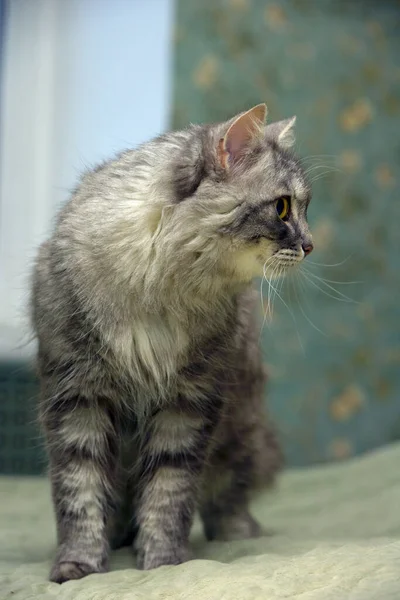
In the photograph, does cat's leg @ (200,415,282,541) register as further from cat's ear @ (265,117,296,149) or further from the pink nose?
cat's ear @ (265,117,296,149)

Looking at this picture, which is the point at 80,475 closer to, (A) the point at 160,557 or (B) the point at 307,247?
(A) the point at 160,557

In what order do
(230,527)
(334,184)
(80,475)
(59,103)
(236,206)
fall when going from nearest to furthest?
(236,206), (80,475), (230,527), (59,103), (334,184)

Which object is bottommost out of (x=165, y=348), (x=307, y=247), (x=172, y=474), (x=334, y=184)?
(x=172, y=474)

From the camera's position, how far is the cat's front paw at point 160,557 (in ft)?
6.20

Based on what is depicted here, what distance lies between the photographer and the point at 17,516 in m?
2.74

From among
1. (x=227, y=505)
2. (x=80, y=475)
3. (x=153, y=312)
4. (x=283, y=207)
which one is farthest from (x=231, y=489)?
(x=283, y=207)

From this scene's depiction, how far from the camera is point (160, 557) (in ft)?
6.21

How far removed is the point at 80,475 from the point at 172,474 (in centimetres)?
21

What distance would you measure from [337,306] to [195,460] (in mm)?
2096

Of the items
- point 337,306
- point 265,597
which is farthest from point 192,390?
point 337,306

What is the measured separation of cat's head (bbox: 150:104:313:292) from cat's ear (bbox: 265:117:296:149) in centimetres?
10

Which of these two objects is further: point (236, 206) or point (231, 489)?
point (231, 489)

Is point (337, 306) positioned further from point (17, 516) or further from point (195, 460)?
point (195, 460)

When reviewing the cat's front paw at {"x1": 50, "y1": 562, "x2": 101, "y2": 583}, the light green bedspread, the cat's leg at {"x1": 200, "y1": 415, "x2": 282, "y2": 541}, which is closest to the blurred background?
the light green bedspread
